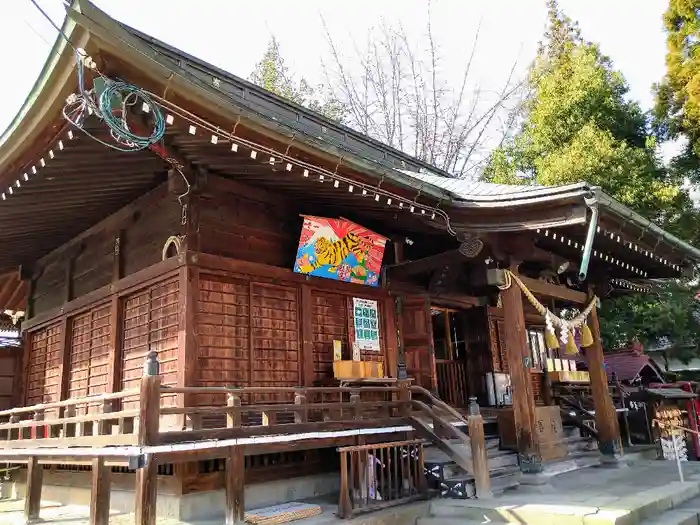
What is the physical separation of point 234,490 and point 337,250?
400 cm

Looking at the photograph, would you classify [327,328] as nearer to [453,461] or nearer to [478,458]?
[453,461]

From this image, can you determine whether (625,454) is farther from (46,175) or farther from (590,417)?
(46,175)

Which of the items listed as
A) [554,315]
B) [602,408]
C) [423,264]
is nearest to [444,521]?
[423,264]

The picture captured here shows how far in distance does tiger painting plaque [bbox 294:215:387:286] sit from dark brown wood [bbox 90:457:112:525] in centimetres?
372

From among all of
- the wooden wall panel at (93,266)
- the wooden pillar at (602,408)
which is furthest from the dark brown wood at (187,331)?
the wooden pillar at (602,408)

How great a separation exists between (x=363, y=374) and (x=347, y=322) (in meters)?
0.95

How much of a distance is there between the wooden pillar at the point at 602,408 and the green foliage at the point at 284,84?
22.6 m

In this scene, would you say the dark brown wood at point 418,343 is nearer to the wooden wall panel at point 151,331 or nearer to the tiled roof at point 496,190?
the tiled roof at point 496,190

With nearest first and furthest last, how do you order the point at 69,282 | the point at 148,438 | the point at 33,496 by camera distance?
1. the point at 148,438
2. the point at 33,496
3. the point at 69,282

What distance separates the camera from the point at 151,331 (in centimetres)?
773

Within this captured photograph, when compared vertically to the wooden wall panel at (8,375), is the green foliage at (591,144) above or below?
above

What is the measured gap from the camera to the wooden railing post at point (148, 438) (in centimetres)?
493

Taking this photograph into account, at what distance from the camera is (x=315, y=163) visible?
6.64 meters

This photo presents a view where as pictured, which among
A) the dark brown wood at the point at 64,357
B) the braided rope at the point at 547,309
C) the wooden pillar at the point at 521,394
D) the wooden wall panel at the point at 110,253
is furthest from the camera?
the dark brown wood at the point at 64,357
